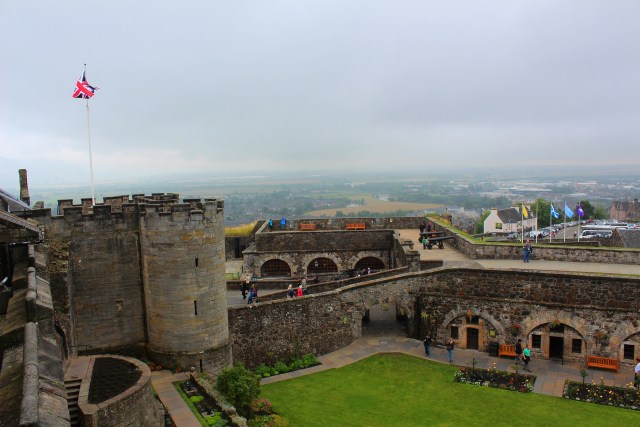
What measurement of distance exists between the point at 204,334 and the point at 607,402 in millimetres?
13580

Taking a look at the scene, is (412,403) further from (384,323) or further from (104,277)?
(104,277)

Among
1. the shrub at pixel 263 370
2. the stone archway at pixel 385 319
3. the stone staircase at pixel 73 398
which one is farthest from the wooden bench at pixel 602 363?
the stone staircase at pixel 73 398

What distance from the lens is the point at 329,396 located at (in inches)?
716

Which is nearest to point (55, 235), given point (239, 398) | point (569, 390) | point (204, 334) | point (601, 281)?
point (204, 334)

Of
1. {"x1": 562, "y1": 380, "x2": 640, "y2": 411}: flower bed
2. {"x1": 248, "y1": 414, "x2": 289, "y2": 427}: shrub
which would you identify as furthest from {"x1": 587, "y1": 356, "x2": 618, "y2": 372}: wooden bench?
{"x1": 248, "y1": 414, "x2": 289, "y2": 427}: shrub

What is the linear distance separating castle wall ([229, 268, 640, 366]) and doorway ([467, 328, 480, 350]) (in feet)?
0.72

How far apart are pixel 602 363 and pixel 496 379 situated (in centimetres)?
431

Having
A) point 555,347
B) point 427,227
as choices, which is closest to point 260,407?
point 555,347

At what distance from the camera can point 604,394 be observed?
1795 centimetres

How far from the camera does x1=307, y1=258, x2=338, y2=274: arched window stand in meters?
33.8

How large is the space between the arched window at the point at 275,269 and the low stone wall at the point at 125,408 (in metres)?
20.5

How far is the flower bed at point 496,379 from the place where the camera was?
61.8 ft

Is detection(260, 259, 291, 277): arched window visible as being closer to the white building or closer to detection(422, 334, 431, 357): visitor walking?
detection(422, 334, 431, 357): visitor walking

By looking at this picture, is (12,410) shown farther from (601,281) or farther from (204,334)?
(601,281)
